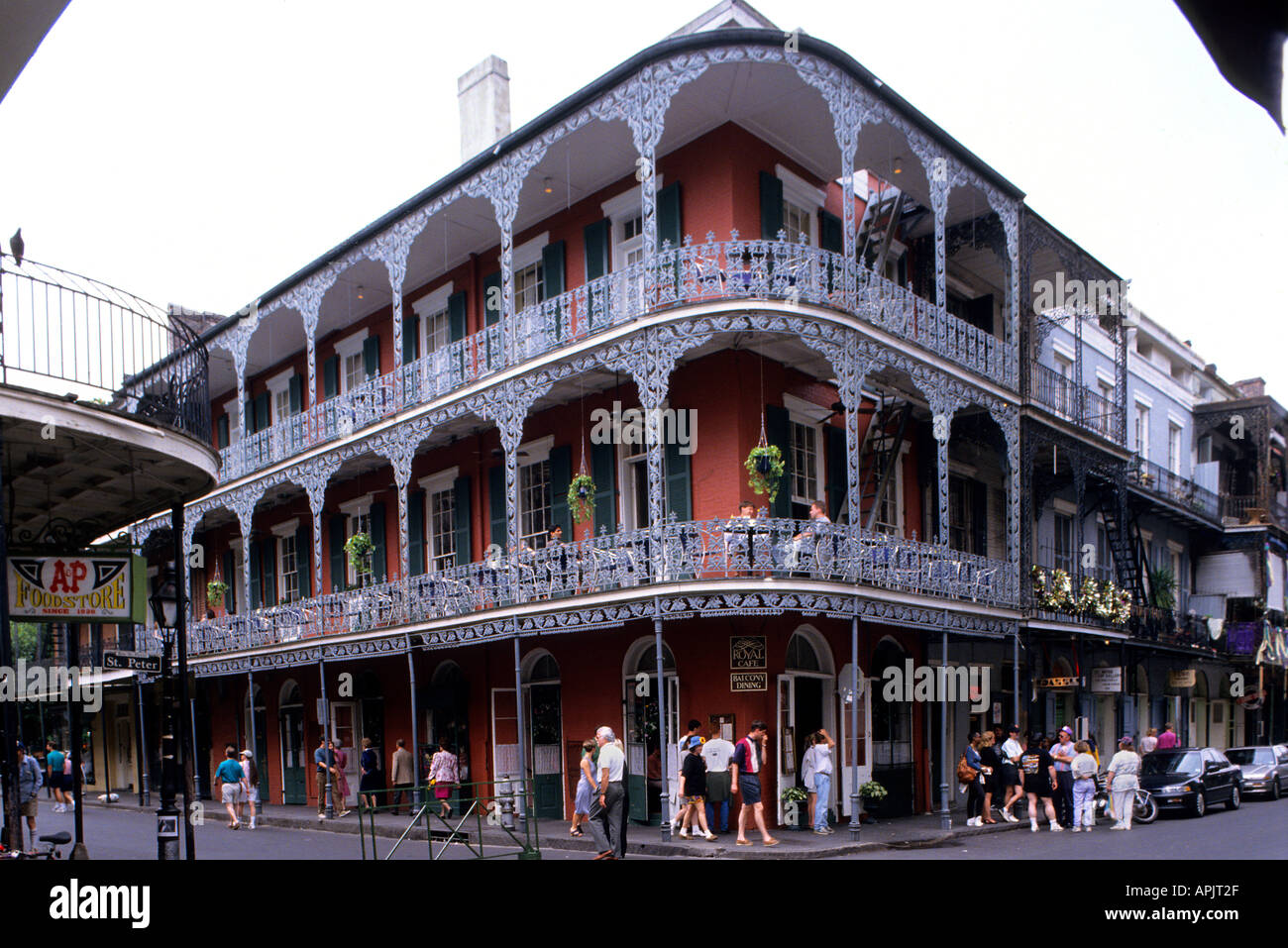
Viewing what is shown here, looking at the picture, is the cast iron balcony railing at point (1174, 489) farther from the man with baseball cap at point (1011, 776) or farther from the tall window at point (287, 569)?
the tall window at point (287, 569)

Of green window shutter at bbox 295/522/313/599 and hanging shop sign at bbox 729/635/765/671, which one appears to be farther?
green window shutter at bbox 295/522/313/599

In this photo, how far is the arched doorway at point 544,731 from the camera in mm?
18719

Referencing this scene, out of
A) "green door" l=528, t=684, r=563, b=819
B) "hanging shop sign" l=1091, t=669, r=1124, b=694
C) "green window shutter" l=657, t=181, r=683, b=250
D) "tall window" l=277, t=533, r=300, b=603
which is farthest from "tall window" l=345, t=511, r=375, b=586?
"hanging shop sign" l=1091, t=669, r=1124, b=694

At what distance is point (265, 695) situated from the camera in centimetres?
2723

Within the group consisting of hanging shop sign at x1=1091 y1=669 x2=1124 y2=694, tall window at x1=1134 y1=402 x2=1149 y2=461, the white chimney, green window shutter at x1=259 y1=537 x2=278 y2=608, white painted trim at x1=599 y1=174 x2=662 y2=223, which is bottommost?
hanging shop sign at x1=1091 y1=669 x2=1124 y2=694

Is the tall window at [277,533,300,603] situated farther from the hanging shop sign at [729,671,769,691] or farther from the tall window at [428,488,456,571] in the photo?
the hanging shop sign at [729,671,769,691]

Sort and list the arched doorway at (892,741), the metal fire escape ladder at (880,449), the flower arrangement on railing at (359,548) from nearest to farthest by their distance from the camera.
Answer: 1. the arched doorway at (892,741)
2. the metal fire escape ladder at (880,449)
3. the flower arrangement on railing at (359,548)

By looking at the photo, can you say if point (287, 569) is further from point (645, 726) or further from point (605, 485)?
point (645, 726)

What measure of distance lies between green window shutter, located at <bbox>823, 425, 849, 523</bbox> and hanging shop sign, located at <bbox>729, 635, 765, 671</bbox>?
2999mm

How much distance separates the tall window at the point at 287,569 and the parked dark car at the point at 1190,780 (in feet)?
63.9

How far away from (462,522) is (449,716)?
3.85 metres

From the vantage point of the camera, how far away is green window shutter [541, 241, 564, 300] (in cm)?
1952

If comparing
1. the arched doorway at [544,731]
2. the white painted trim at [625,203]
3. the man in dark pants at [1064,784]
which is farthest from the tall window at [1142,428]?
the arched doorway at [544,731]
